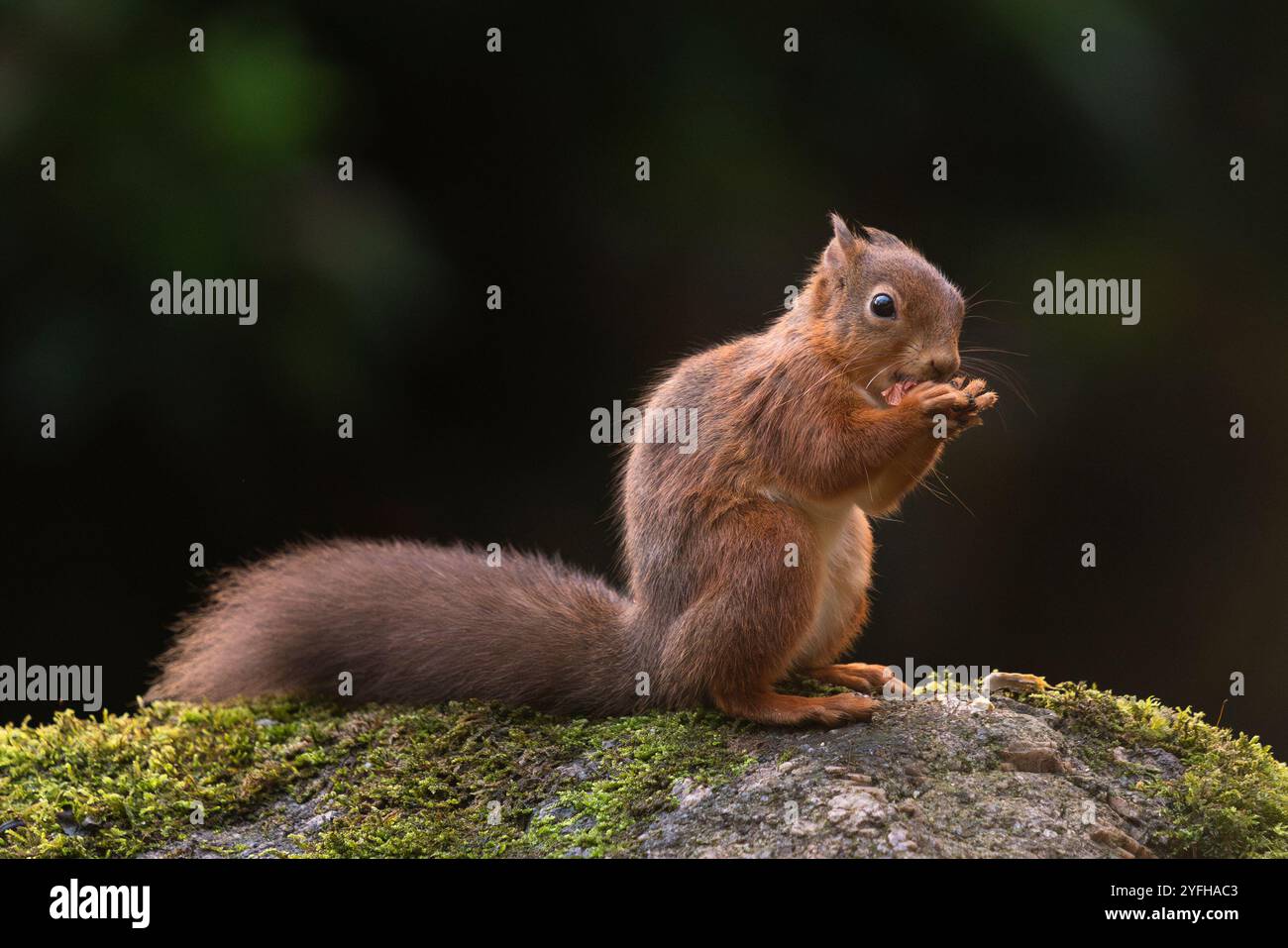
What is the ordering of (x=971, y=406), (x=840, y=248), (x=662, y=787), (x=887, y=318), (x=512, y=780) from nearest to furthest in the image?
(x=662, y=787) < (x=971, y=406) < (x=512, y=780) < (x=887, y=318) < (x=840, y=248)

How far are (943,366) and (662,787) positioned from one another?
1566mm

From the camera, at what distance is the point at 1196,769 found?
409cm

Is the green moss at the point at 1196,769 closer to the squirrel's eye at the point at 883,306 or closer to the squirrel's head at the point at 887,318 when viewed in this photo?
the squirrel's head at the point at 887,318

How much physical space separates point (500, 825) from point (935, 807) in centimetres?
126

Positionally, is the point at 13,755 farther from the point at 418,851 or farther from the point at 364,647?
the point at 418,851

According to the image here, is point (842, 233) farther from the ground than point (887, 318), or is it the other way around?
point (842, 233)

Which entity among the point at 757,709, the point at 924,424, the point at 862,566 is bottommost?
the point at 757,709

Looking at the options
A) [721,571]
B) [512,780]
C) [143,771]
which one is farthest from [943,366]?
[143,771]

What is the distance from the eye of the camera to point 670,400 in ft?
A: 15.5

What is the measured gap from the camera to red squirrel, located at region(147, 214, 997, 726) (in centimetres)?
417

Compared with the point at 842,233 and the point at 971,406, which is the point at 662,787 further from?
the point at 842,233

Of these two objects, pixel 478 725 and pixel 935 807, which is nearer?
pixel 935 807

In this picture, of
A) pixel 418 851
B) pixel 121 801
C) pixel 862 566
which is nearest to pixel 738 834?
pixel 418 851

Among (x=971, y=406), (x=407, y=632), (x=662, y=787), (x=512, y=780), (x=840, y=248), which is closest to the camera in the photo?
(x=662, y=787)
